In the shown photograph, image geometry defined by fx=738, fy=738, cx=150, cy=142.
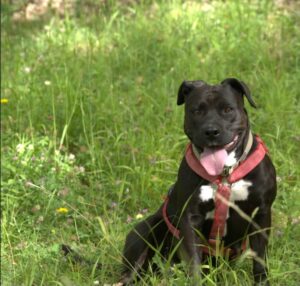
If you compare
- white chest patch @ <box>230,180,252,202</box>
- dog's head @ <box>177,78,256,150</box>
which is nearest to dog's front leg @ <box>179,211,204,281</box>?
white chest patch @ <box>230,180,252,202</box>

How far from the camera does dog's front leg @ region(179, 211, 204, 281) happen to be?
11.9ft

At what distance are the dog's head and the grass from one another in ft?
2.05

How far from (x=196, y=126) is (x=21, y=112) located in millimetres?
2528

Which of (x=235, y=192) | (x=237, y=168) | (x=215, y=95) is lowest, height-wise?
(x=235, y=192)

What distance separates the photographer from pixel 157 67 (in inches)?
251

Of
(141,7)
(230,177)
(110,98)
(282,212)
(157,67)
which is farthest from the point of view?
(141,7)

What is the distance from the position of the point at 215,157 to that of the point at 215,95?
31 cm

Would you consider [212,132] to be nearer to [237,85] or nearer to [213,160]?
[213,160]

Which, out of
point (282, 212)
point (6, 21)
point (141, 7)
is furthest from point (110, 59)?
point (282, 212)

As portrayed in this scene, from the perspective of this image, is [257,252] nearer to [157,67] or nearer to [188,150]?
[188,150]

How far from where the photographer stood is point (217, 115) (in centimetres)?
364

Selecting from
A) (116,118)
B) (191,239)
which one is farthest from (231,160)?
(116,118)

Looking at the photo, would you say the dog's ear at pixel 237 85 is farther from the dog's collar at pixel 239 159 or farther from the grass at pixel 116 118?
the grass at pixel 116 118

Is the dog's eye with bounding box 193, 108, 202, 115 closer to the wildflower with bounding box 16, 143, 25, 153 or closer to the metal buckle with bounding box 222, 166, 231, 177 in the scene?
the metal buckle with bounding box 222, 166, 231, 177
